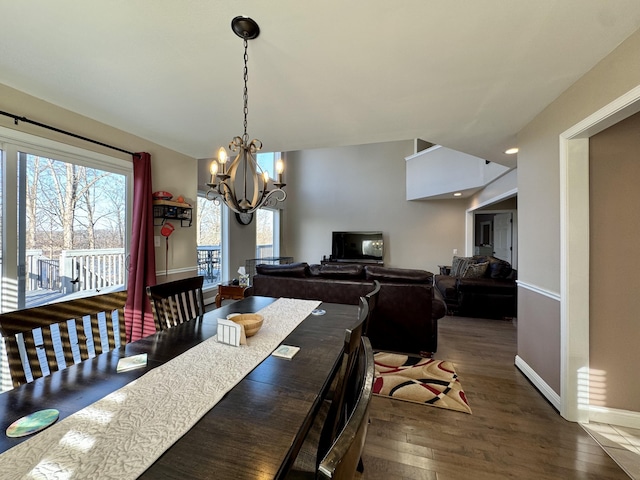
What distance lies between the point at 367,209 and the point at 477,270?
10.9ft

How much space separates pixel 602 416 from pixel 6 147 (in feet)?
16.3

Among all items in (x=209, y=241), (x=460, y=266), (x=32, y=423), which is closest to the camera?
(x=32, y=423)

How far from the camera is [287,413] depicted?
85cm

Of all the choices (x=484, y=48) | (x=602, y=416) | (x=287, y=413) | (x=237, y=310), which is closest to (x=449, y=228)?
(x=602, y=416)

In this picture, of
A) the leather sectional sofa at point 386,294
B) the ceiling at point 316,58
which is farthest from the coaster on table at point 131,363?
the leather sectional sofa at point 386,294

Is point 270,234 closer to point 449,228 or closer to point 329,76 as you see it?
point 449,228

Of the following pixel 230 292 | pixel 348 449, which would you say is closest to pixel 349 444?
pixel 348 449

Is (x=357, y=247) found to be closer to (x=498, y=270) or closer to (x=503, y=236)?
(x=498, y=270)

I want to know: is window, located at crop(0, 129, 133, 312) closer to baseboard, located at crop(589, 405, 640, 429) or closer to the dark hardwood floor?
the dark hardwood floor

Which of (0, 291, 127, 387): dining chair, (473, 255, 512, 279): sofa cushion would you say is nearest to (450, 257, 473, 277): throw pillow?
(473, 255, 512, 279): sofa cushion

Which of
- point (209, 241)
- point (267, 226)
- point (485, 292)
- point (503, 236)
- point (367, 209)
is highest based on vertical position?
point (367, 209)

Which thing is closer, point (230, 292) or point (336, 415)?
point (336, 415)

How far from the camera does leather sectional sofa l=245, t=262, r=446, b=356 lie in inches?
110

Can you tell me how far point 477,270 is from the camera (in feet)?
14.3
